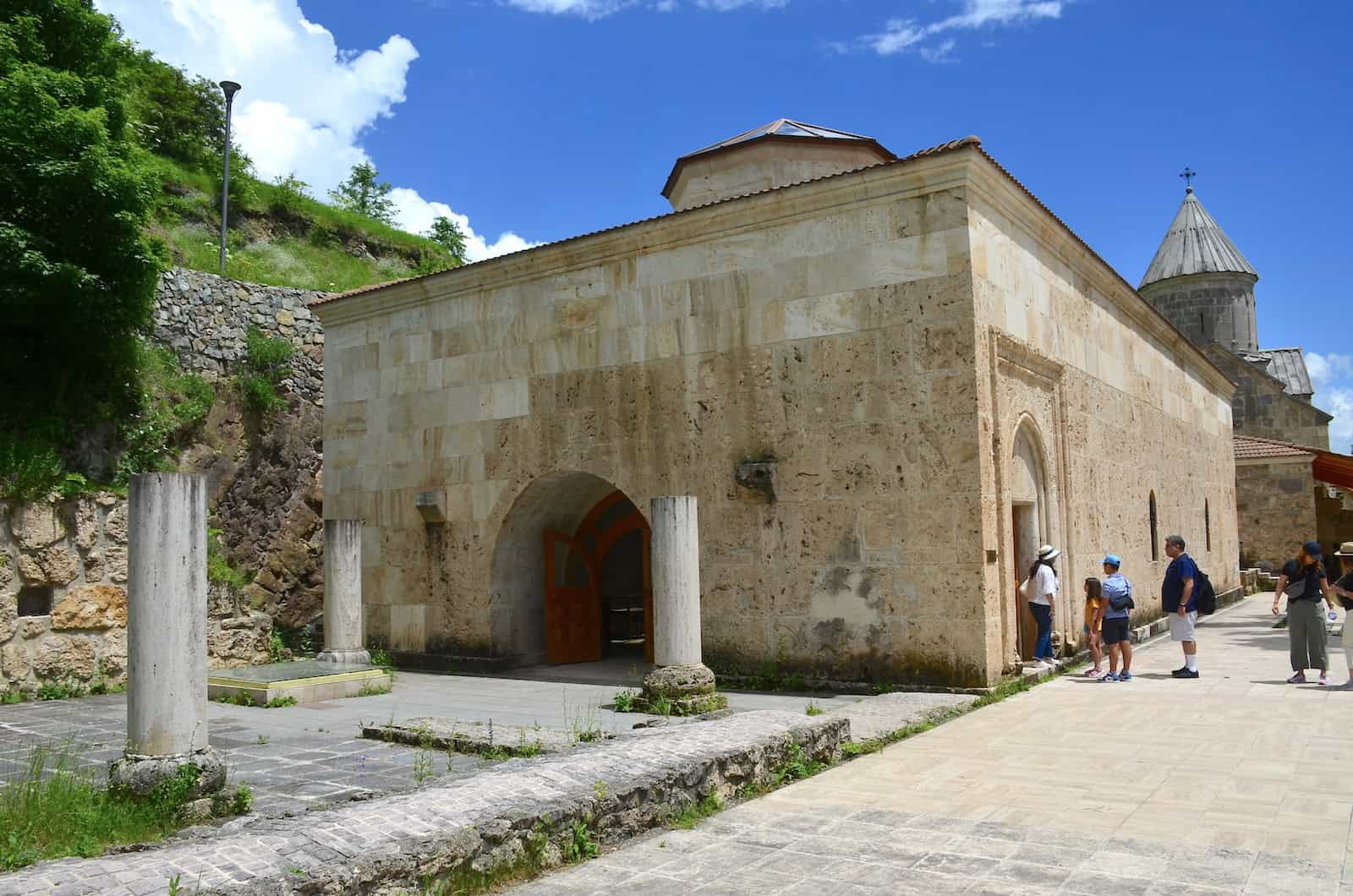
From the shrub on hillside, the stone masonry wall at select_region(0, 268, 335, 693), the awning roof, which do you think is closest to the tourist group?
A: the stone masonry wall at select_region(0, 268, 335, 693)

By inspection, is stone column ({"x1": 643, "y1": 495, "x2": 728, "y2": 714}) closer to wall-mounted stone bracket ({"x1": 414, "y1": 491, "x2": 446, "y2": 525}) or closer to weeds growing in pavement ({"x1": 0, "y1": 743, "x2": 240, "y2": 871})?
A: weeds growing in pavement ({"x1": 0, "y1": 743, "x2": 240, "y2": 871})

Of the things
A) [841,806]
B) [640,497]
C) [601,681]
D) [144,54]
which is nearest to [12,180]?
[640,497]

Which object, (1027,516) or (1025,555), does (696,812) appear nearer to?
(1025,555)

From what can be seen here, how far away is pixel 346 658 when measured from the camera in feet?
37.9

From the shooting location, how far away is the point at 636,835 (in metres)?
5.37

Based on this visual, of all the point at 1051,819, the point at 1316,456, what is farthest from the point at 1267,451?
the point at 1051,819

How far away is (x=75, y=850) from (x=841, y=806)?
393 cm

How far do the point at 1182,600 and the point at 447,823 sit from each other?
28.8 ft

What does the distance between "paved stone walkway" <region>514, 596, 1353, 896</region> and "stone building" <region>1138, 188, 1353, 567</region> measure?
65.9ft

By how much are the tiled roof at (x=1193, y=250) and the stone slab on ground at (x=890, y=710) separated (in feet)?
114

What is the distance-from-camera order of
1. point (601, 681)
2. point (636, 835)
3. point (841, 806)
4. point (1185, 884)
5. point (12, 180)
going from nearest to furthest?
1. point (1185, 884)
2. point (636, 835)
3. point (841, 806)
4. point (601, 681)
5. point (12, 180)

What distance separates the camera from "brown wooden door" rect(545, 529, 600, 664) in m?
13.3

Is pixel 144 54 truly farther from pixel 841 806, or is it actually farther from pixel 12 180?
pixel 841 806

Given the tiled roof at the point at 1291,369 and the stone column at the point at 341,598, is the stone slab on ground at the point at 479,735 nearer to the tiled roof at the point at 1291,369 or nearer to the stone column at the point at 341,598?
the stone column at the point at 341,598
